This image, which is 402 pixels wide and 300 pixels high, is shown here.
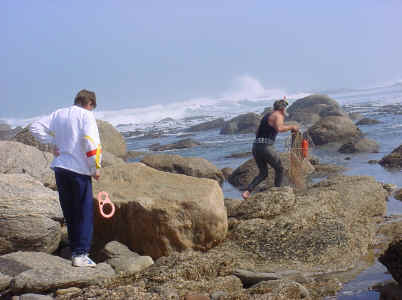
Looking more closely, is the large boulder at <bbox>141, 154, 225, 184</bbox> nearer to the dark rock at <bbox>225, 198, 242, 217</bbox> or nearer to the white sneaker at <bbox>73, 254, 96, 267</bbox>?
the dark rock at <bbox>225, 198, 242, 217</bbox>

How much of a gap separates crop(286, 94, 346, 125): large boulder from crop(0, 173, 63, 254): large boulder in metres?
24.1

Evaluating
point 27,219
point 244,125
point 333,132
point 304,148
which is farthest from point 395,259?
point 244,125

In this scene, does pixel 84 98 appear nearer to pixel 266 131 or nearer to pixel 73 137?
pixel 73 137

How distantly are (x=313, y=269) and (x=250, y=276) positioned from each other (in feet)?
2.59

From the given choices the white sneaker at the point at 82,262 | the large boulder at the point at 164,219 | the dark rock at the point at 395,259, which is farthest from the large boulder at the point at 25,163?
the dark rock at the point at 395,259

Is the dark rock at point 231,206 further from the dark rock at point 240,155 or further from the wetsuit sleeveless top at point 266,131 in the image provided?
the dark rock at point 240,155

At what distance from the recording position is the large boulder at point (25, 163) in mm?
7922

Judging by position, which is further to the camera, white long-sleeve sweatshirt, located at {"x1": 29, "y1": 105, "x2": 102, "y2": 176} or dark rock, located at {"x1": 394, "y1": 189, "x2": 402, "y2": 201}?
dark rock, located at {"x1": 394, "y1": 189, "x2": 402, "y2": 201}

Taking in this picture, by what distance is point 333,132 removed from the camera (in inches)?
727

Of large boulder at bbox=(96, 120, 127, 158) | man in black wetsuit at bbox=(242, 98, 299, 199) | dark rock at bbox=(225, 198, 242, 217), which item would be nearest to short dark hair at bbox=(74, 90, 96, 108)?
dark rock at bbox=(225, 198, 242, 217)

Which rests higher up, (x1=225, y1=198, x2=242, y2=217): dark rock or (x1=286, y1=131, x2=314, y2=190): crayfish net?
(x1=286, y1=131, x2=314, y2=190): crayfish net

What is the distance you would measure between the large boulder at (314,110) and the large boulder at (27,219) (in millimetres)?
24055

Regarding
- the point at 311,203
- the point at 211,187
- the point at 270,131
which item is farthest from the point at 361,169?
the point at 211,187

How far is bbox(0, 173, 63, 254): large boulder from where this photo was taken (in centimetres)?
568
